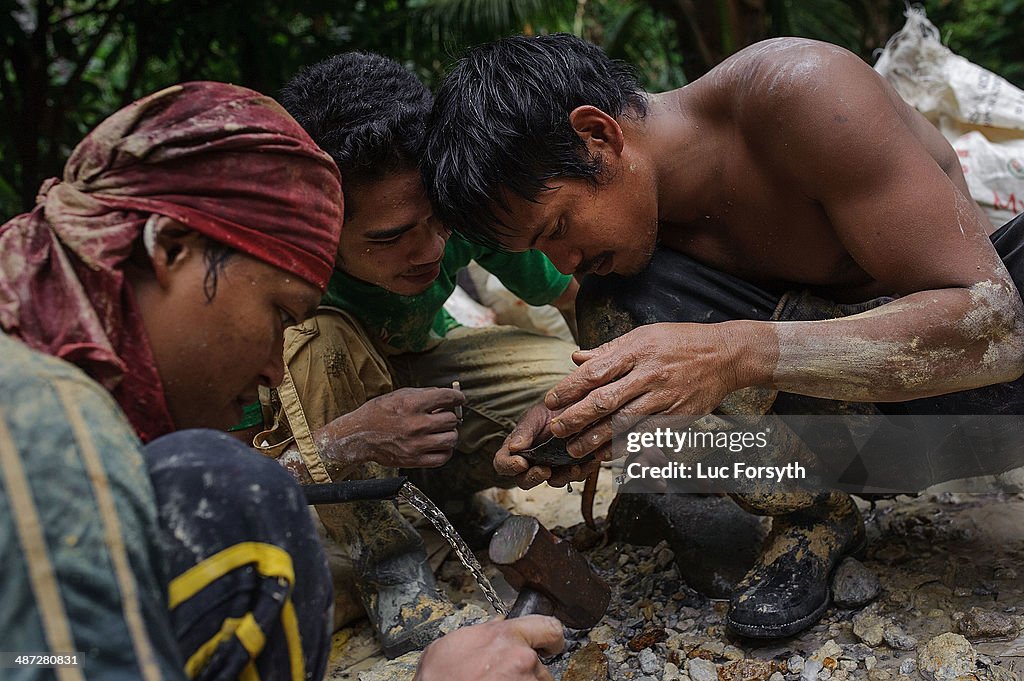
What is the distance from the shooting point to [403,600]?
104 inches

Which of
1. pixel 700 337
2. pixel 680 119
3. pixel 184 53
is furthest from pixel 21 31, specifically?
pixel 700 337

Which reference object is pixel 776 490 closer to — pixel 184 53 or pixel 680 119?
pixel 680 119

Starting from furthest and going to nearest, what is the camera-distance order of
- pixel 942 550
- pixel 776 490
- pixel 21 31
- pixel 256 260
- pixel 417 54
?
1. pixel 417 54
2. pixel 21 31
3. pixel 942 550
4. pixel 776 490
5. pixel 256 260

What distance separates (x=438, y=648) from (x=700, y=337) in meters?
0.91

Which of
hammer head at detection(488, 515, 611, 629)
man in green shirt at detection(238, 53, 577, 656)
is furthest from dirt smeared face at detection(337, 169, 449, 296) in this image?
hammer head at detection(488, 515, 611, 629)

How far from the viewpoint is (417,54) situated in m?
5.85

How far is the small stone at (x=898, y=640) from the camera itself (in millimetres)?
2217

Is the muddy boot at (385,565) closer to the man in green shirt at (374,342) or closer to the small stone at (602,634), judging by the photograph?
the man in green shirt at (374,342)

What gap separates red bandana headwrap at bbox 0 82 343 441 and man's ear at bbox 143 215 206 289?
2 centimetres

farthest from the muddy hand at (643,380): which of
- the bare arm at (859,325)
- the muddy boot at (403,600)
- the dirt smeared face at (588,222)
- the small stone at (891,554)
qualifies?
the small stone at (891,554)

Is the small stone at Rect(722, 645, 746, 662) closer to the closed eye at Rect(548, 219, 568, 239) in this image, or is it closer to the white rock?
the white rock

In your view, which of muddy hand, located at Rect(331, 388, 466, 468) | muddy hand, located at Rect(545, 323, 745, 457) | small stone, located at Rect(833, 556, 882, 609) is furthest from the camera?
muddy hand, located at Rect(331, 388, 466, 468)

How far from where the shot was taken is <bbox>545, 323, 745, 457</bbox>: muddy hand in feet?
6.58

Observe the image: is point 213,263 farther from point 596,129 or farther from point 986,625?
point 986,625
